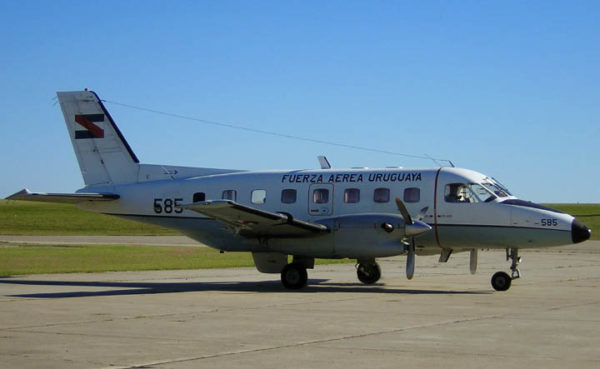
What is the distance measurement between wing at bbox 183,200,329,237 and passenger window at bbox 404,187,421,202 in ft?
7.53

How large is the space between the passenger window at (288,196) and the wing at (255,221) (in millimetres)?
1503

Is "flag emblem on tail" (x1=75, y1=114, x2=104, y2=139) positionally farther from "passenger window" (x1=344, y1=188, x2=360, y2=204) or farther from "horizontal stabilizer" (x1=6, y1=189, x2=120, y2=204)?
"passenger window" (x1=344, y1=188, x2=360, y2=204)

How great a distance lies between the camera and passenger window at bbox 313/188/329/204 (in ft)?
75.7

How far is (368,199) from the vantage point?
22531 mm

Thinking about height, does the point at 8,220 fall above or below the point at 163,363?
above

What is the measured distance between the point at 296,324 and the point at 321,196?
9.46m

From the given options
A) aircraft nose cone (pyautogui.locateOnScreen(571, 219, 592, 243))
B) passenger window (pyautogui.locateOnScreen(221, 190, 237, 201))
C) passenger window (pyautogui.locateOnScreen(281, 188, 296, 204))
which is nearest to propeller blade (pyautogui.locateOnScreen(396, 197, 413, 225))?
passenger window (pyautogui.locateOnScreen(281, 188, 296, 204))

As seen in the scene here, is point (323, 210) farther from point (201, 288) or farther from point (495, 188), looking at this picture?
point (495, 188)

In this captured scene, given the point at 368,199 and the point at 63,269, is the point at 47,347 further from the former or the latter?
the point at 63,269

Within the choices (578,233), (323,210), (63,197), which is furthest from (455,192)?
(63,197)

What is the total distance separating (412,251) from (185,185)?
7625mm

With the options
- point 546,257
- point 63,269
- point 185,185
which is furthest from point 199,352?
point 546,257

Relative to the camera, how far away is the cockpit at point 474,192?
21547 mm

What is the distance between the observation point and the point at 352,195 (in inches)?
896
